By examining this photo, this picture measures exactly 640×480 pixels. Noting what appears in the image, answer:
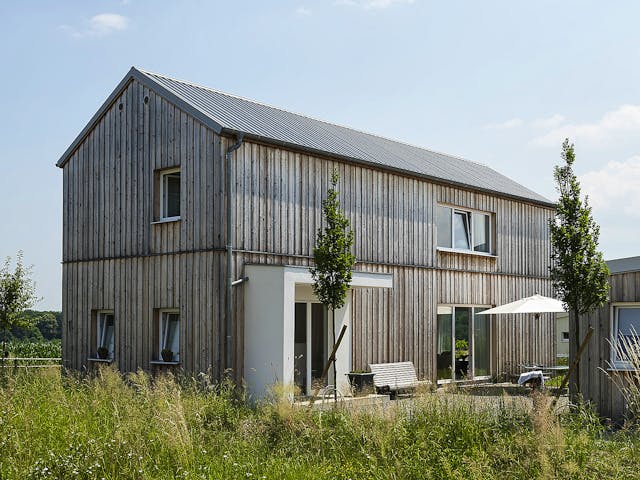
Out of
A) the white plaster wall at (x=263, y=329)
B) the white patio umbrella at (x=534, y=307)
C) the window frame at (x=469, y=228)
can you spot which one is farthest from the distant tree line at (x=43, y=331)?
the white patio umbrella at (x=534, y=307)

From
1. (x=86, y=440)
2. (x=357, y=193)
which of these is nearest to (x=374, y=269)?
(x=357, y=193)

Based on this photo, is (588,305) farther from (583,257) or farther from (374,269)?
(374,269)

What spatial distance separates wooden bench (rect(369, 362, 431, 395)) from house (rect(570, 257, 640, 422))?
14.8 ft

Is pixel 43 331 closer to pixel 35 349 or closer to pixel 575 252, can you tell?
pixel 35 349

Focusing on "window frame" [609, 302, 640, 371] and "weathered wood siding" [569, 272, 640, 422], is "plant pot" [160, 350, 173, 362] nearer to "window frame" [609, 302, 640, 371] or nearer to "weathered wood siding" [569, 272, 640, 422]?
"weathered wood siding" [569, 272, 640, 422]

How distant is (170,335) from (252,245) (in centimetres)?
263

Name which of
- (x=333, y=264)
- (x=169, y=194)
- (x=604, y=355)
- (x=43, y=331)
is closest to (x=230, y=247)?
(x=333, y=264)

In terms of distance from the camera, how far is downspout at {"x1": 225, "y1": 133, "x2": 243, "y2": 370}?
15.0m

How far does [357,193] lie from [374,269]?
175 cm

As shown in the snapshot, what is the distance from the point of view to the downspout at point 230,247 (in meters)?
15.0

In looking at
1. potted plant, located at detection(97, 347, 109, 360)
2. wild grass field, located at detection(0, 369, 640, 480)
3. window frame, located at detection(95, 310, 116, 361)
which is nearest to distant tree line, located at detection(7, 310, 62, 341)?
window frame, located at detection(95, 310, 116, 361)

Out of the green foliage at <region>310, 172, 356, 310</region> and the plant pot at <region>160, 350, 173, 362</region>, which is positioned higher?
the green foliage at <region>310, 172, 356, 310</region>

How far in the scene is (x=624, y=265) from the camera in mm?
13719

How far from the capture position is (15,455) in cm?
947
